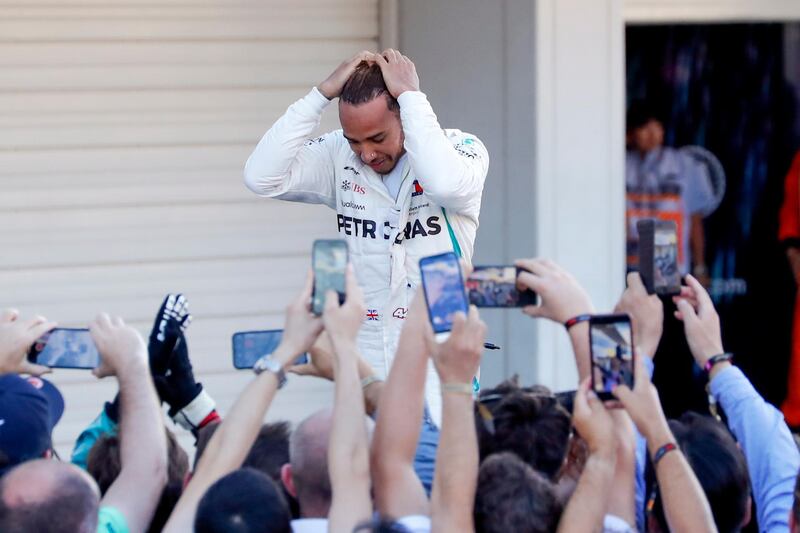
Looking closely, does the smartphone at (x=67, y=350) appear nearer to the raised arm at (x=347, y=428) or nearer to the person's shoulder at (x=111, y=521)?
the person's shoulder at (x=111, y=521)

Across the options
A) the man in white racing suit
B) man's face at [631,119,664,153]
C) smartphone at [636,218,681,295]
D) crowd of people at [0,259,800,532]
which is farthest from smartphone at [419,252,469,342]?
man's face at [631,119,664,153]

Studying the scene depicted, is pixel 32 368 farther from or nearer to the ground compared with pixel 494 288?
nearer to the ground

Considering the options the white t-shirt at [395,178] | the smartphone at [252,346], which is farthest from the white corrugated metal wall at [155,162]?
the smartphone at [252,346]

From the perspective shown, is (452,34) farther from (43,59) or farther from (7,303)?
(7,303)

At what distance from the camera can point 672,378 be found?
24.9 ft

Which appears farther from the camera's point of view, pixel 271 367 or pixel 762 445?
pixel 762 445

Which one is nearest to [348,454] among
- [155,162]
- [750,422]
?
[750,422]

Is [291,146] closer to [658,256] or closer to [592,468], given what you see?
[658,256]

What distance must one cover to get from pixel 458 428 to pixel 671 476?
0.50 m

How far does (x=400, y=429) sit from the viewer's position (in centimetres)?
314

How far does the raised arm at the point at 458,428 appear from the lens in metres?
2.88

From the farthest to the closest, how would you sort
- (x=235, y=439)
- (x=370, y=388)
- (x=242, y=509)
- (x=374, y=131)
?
1. (x=374, y=131)
2. (x=370, y=388)
3. (x=235, y=439)
4. (x=242, y=509)

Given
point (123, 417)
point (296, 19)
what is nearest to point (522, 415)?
point (123, 417)

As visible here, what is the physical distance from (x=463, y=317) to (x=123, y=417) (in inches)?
40.0
